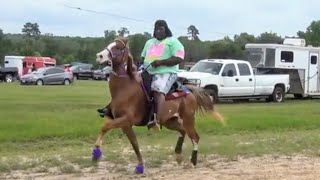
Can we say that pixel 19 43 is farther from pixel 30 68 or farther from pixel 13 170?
pixel 13 170

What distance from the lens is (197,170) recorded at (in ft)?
34.6

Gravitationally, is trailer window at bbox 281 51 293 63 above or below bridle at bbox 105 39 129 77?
below

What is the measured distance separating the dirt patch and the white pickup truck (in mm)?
15553

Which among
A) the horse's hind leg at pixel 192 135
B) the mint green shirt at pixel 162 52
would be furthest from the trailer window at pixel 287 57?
the mint green shirt at pixel 162 52

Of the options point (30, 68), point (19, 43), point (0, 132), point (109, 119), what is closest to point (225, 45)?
point (30, 68)

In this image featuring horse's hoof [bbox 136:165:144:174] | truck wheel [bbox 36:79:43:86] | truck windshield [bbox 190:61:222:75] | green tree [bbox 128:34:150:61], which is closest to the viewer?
horse's hoof [bbox 136:165:144:174]

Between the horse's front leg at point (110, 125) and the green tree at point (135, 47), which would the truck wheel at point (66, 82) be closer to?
the green tree at point (135, 47)

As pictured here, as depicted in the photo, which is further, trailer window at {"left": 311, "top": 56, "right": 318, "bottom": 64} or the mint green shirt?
trailer window at {"left": 311, "top": 56, "right": 318, "bottom": 64}

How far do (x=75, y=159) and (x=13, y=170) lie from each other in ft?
4.59

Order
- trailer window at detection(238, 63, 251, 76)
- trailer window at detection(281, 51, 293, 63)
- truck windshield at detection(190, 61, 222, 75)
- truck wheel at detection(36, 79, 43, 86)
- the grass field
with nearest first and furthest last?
the grass field, truck windshield at detection(190, 61, 222, 75), trailer window at detection(238, 63, 251, 76), trailer window at detection(281, 51, 293, 63), truck wheel at detection(36, 79, 43, 86)

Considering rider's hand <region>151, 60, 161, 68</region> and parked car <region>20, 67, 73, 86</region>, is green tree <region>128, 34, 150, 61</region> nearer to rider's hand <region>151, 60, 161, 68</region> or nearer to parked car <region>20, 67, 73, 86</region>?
rider's hand <region>151, 60, 161, 68</region>

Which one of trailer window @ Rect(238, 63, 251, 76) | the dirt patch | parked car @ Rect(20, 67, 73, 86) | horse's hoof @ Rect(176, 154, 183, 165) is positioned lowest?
parked car @ Rect(20, 67, 73, 86)

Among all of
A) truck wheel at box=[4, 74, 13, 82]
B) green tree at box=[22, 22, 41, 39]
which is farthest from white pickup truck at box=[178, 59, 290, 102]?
green tree at box=[22, 22, 41, 39]

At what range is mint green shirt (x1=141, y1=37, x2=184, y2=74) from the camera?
10.2m
